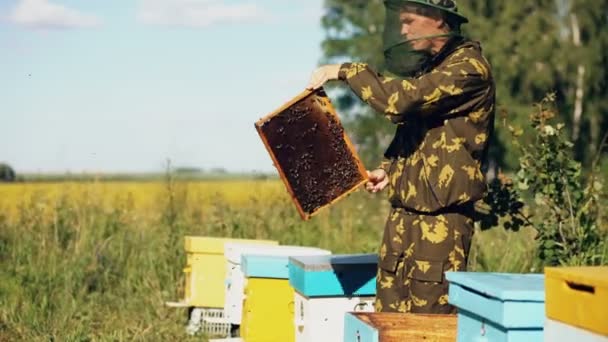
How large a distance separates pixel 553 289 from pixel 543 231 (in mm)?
2905

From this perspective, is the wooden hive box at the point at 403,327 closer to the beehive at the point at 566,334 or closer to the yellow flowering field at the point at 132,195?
the beehive at the point at 566,334

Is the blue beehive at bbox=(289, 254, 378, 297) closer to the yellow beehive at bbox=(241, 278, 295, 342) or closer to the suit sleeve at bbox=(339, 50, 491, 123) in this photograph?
the yellow beehive at bbox=(241, 278, 295, 342)

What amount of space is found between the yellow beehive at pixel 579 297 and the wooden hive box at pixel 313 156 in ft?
4.76

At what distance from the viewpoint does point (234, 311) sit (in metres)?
5.76

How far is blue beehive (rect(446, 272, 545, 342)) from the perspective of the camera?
293 centimetres

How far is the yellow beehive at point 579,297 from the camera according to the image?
251 centimetres

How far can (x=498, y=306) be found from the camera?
9.72ft

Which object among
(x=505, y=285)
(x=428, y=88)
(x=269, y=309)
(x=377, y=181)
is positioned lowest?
(x=269, y=309)

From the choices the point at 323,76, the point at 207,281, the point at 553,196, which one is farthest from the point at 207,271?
the point at 323,76

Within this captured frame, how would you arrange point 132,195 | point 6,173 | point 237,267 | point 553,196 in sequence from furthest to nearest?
1. point 6,173
2. point 132,195
3. point 237,267
4. point 553,196

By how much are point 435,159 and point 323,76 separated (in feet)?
1.78

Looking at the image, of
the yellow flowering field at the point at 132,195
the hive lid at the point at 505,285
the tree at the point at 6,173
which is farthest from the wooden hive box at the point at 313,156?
the tree at the point at 6,173

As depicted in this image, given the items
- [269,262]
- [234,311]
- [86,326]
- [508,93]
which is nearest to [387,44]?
[269,262]

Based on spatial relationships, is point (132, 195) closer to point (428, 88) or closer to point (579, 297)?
point (428, 88)
